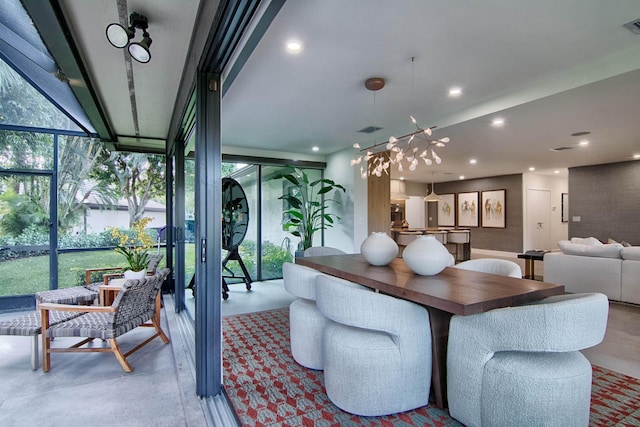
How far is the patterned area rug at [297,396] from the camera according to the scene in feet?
6.19

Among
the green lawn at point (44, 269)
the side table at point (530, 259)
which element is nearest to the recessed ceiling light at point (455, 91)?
the green lawn at point (44, 269)

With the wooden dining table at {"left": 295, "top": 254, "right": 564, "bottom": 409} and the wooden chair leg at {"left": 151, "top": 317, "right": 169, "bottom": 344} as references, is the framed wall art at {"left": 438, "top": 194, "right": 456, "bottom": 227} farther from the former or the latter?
the wooden chair leg at {"left": 151, "top": 317, "right": 169, "bottom": 344}

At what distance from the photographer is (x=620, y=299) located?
441cm

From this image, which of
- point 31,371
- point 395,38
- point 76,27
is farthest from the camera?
point 31,371

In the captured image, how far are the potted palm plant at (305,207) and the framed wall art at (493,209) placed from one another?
6.15 m

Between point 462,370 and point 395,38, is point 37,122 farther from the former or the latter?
point 462,370

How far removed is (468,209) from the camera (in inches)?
420

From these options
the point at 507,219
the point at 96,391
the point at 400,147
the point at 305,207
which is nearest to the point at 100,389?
the point at 96,391

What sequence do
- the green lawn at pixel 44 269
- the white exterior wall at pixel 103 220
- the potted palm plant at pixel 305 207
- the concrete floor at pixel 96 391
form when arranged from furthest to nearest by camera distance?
1. the potted palm plant at pixel 305 207
2. the white exterior wall at pixel 103 220
3. the green lawn at pixel 44 269
4. the concrete floor at pixel 96 391

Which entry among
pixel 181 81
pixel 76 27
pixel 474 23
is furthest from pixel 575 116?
pixel 76 27

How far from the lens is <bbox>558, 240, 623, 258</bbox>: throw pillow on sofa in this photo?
448 centimetres

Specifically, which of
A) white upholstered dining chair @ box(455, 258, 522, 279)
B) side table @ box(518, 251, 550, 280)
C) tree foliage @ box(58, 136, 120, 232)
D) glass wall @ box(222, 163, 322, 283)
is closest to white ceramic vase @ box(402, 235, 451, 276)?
white upholstered dining chair @ box(455, 258, 522, 279)

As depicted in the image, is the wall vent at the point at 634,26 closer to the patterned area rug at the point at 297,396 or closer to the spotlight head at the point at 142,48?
the patterned area rug at the point at 297,396

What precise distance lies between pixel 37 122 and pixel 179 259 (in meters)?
2.71
